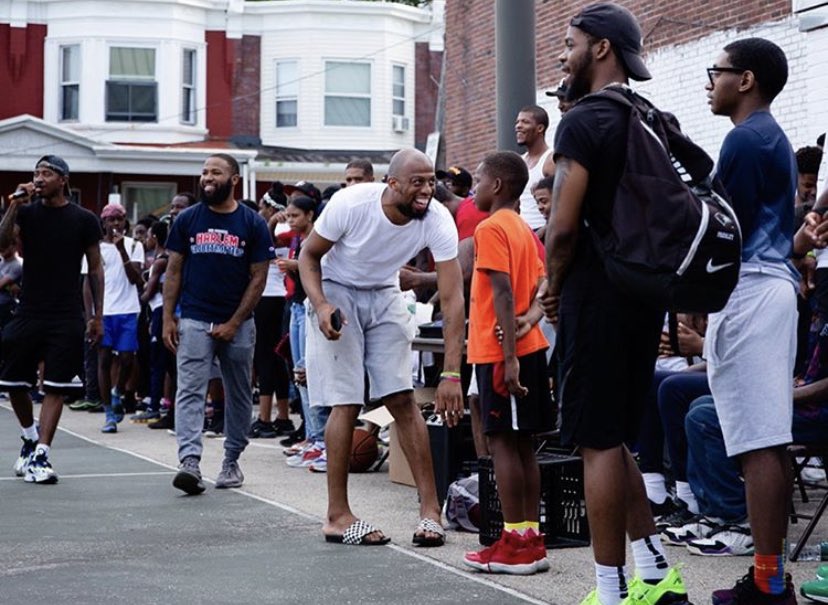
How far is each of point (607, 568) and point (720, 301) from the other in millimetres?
1048

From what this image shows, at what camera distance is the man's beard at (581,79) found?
18.5 feet

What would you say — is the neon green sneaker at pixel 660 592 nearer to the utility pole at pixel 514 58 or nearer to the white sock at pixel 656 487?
the white sock at pixel 656 487

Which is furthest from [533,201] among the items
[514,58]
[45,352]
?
[45,352]

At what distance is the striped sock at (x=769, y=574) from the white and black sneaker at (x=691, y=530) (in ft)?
5.80

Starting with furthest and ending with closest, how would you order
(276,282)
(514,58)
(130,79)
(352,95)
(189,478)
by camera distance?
(352,95), (130,79), (276,282), (189,478), (514,58)

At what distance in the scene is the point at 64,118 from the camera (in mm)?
38188

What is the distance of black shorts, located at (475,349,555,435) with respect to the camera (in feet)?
23.9

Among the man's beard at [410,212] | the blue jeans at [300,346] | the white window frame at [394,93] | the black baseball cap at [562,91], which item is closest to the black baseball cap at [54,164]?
the blue jeans at [300,346]

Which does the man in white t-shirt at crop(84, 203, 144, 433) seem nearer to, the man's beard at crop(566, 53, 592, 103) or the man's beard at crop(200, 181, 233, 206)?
the man's beard at crop(200, 181, 233, 206)

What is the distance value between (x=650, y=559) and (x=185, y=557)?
2.75m

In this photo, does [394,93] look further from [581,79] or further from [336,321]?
[581,79]

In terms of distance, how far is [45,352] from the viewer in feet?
35.4

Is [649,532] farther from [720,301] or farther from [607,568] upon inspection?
[720,301]

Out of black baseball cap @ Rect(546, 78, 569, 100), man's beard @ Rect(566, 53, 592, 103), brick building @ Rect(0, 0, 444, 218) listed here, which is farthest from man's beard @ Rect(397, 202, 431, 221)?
brick building @ Rect(0, 0, 444, 218)
